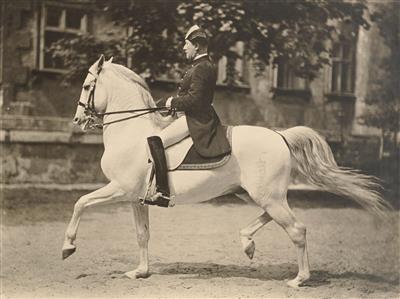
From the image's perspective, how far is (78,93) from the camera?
330cm

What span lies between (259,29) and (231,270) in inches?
58.3

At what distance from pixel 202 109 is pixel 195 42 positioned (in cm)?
36

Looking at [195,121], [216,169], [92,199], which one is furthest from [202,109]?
[92,199]

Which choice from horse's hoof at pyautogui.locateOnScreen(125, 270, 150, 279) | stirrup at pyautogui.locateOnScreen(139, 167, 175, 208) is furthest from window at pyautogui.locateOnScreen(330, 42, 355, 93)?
horse's hoof at pyautogui.locateOnScreen(125, 270, 150, 279)

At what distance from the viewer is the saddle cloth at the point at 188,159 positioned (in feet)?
9.68

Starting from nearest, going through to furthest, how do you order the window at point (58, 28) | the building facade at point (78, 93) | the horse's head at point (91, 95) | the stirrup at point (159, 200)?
the stirrup at point (159, 200), the horse's head at point (91, 95), the building facade at point (78, 93), the window at point (58, 28)

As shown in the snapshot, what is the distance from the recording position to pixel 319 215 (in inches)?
129

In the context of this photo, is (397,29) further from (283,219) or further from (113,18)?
(113,18)

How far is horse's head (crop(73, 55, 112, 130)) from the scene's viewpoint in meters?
3.02

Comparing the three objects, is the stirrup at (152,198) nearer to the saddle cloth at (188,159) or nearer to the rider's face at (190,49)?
the saddle cloth at (188,159)

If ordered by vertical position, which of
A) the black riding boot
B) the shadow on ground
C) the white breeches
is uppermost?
the white breeches

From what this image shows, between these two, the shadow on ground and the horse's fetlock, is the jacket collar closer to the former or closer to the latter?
the horse's fetlock

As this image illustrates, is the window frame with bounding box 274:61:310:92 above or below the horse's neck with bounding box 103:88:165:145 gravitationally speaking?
above

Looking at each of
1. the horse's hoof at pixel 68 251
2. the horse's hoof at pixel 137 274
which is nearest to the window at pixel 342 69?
the horse's hoof at pixel 137 274
